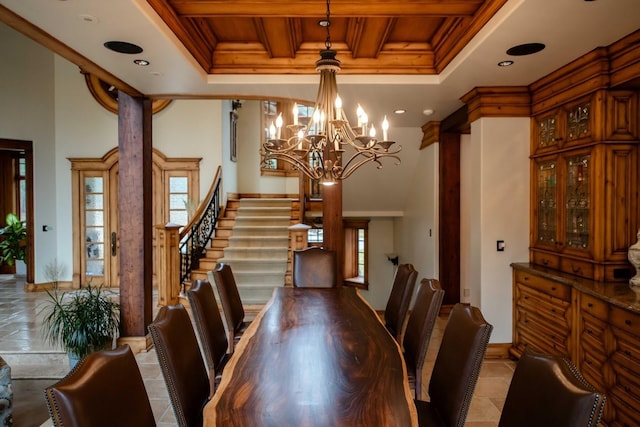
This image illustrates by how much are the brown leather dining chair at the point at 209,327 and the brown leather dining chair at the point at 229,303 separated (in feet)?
0.72

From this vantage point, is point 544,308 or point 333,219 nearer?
point 544,308

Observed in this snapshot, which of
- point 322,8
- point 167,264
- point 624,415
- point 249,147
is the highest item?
point 249,147

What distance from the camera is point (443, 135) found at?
16.6 feet

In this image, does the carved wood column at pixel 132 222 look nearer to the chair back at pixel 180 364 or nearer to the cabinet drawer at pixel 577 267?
the chair back at pixel 180 364

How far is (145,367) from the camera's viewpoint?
3.68 meters

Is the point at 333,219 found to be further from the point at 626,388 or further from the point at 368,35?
the point at 626,388

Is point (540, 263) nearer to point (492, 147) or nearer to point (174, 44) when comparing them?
point (492, 147)

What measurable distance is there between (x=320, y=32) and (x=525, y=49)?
1.49 metres

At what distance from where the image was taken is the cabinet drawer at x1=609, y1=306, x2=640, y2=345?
2.33 metres

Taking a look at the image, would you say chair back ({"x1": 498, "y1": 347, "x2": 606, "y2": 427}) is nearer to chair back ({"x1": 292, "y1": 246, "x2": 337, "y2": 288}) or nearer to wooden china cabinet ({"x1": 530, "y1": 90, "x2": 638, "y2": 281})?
wooden china cabinet ({"x1": 530, "y1": 90, "x2": 638, "y2": 281})

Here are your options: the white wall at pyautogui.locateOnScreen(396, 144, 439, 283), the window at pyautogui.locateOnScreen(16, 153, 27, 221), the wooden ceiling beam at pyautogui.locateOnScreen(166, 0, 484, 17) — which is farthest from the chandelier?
the window at pyautogui.locateOnScreen(16, 153, 27, 221)

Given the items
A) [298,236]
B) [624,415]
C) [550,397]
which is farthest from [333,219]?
[550,397]

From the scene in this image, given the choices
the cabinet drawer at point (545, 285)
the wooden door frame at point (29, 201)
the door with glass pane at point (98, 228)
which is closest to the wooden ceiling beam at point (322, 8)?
the cabinet drawer at point (545, 285)

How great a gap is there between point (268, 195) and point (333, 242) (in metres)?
4.27
